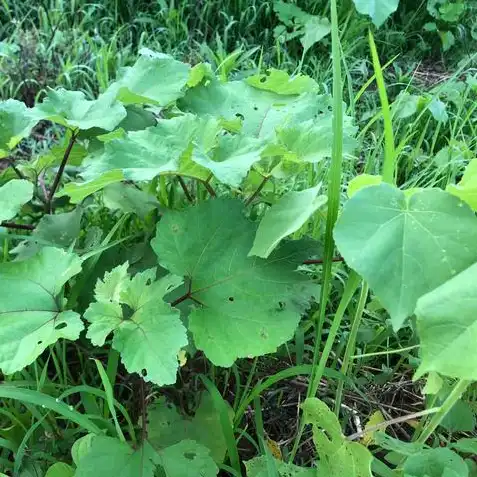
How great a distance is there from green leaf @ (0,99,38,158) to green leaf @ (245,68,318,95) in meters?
0.44

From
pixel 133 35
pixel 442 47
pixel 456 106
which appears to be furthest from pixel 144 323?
pixel 442 47

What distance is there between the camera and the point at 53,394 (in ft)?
3.79

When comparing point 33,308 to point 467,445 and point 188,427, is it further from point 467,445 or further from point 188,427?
point 467,445

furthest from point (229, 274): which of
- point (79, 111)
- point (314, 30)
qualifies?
point (314, 30)

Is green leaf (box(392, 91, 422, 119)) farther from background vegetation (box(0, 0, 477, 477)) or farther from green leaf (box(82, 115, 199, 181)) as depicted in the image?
green leaf (box(82, 115, 199, 181))

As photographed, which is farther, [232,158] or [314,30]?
[314,30]

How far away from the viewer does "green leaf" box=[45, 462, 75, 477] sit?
97cm

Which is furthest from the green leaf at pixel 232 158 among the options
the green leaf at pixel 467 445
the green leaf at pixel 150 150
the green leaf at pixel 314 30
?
the green leaf at pixel 314 30

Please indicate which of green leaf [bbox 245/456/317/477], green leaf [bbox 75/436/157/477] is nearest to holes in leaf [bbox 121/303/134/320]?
green leaf [bbox 75/436/157/477]

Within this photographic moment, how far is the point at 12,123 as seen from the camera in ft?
4.10

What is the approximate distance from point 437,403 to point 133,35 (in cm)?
255

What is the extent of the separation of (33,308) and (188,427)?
33 centimetres

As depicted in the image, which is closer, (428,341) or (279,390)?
(428,341)

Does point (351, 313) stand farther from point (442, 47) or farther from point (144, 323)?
point (442, 47)
